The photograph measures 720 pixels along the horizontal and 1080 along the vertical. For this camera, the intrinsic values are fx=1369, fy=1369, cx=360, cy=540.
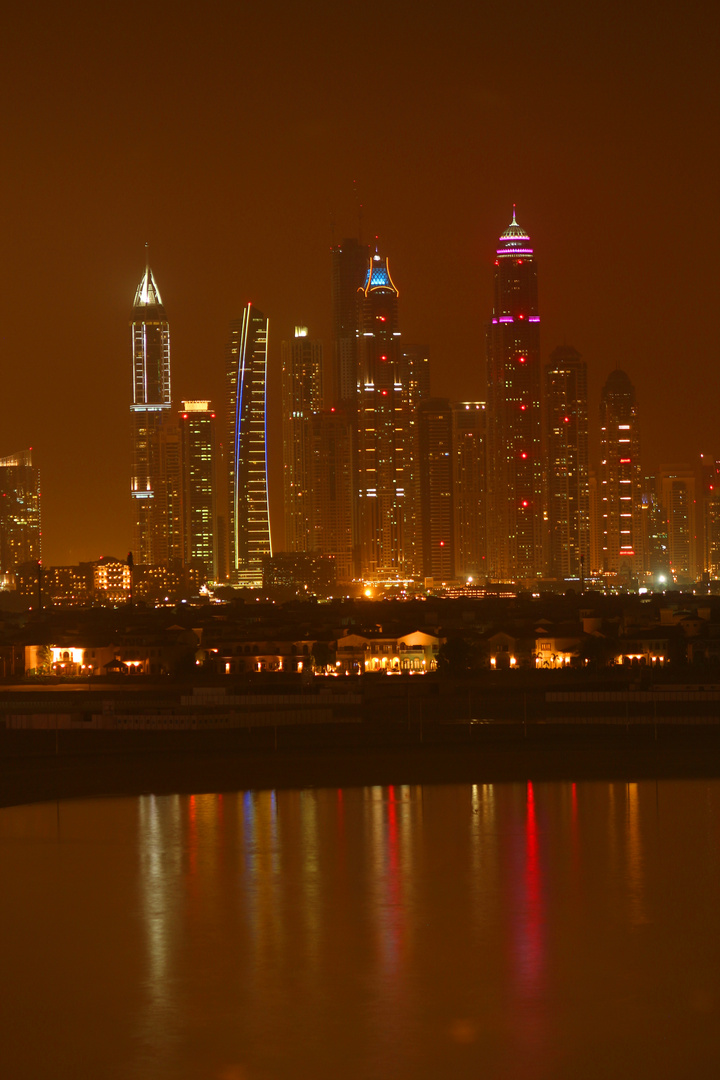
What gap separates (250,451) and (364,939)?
162m

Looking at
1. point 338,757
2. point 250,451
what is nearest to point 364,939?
point 338,757

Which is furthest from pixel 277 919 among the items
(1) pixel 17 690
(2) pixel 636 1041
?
(1) pixel 17 690

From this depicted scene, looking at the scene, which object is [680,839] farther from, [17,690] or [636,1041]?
[17,690]

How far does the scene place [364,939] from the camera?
1432 centimetres

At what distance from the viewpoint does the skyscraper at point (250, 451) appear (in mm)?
175125

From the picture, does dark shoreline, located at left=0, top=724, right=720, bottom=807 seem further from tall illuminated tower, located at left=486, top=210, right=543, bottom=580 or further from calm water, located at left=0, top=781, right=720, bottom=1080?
tall illuminated tower, located at left=486, top=210, right=543, bottom=580

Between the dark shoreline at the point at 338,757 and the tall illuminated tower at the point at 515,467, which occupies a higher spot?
the tall illuminated tower at the point at 515,467

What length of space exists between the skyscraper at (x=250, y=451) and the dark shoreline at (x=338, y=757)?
146 meters

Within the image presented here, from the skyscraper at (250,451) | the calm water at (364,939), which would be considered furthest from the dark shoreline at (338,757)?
the skyscraper at (250,451)

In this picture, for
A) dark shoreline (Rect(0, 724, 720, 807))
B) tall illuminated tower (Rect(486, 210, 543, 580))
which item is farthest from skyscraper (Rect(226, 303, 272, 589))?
dark shoreline (Rect(0, 724, 720, 807))

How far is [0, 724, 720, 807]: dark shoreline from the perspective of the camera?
78.5 feet

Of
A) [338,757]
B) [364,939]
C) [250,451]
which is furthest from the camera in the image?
[250,451]

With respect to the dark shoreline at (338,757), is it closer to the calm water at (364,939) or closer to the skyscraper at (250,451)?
the calm water at (364,939)

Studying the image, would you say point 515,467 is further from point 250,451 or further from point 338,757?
point 338,757
